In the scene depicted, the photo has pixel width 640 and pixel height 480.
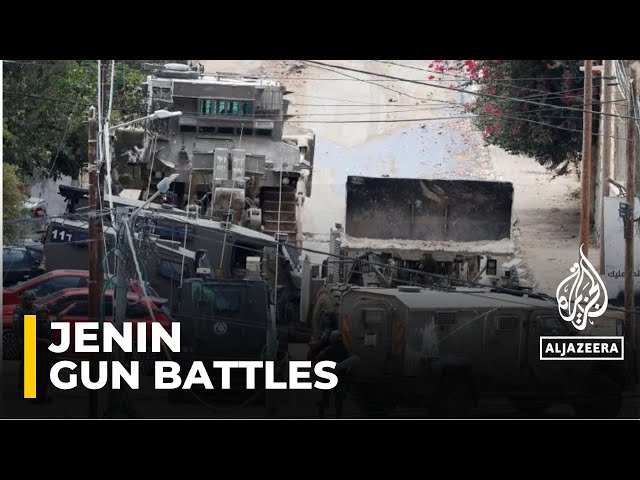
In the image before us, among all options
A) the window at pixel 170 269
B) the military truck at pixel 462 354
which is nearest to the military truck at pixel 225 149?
the window at pixel 170 269

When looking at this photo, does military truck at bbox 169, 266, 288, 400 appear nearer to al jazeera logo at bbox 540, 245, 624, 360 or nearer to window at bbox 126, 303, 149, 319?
window at bbox 126, 303, 149, 319

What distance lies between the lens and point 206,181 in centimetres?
1644

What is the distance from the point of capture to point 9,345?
1498cm

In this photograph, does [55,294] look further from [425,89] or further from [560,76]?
[560,76]

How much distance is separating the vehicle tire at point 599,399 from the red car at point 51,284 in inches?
146

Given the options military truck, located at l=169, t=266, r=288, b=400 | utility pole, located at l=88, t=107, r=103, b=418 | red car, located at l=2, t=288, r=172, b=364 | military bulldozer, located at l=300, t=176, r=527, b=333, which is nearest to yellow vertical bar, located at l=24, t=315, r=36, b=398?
red car, located at l=2, t=288, r=172, b=364

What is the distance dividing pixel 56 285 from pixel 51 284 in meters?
0.07

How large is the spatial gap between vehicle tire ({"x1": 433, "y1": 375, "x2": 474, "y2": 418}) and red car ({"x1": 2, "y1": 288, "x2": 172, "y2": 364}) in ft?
7.63

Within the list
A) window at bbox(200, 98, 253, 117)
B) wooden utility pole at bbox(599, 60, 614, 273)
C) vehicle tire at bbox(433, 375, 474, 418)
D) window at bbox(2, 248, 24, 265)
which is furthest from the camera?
window at bbox(200, 98, 253, 117)

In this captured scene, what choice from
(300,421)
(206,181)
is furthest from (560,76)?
(300,421)

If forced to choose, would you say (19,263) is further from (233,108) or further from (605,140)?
(605,140)

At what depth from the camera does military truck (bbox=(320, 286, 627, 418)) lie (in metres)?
14.9

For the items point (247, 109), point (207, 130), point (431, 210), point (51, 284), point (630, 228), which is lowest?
point (51, 284)

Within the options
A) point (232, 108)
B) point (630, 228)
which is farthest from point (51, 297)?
point (630, 228)
